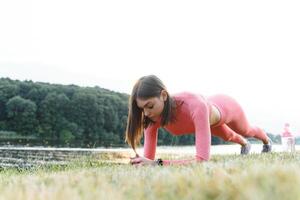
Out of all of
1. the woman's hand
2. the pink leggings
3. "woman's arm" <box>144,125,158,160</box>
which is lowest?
the woman's hand

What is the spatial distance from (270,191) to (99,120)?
327ft

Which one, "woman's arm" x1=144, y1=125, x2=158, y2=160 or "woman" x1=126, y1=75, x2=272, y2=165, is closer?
"woman" x1=126, y1=75, x2=272, y2=165

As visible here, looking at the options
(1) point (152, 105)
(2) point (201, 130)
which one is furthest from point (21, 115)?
(2) point (201, 130)

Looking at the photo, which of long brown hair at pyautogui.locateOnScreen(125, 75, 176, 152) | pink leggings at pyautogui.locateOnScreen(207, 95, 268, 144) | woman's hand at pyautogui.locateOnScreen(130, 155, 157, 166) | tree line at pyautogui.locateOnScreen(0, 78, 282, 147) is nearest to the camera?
woman's hand at pyautogui.locateOnScreen(130, 155, 157, 166)

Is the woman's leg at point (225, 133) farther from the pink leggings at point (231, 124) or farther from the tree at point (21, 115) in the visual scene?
the tree at point (21, 115)

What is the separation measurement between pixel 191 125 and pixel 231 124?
83.1 inches

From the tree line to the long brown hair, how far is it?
84.1 meters

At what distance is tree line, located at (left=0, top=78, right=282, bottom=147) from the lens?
99.4 metres

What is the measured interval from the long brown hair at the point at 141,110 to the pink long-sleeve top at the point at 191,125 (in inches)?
7.2

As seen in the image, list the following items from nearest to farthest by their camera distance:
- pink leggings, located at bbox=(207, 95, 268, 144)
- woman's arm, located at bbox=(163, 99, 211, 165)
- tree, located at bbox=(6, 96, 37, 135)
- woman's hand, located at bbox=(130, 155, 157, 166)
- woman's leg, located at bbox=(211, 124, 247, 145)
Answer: woman's hand, located at bbox=(130, 155, 157, 166) → woman's arm, located at bbox=(163, 99, 211, 165) → pink leggings, located at bbox=(207, 95, 268, 144) → woman's leg, located at bbox=(211, 124, 247, 145) → tree, located at bbox=(6, 96, 37, 135)

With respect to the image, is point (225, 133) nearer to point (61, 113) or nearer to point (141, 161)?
point (141, 161)

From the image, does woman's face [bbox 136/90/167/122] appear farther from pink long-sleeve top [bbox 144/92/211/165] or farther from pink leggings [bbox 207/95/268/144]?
pink leggings [bbox 207/95/268/144]

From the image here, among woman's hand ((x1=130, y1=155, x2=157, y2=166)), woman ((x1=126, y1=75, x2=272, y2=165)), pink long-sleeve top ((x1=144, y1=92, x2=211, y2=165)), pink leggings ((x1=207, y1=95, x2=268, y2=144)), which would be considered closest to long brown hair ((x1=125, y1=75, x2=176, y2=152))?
woman ((x1=126, y1=75, x2=272, y2=165))

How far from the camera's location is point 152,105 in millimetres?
7305
